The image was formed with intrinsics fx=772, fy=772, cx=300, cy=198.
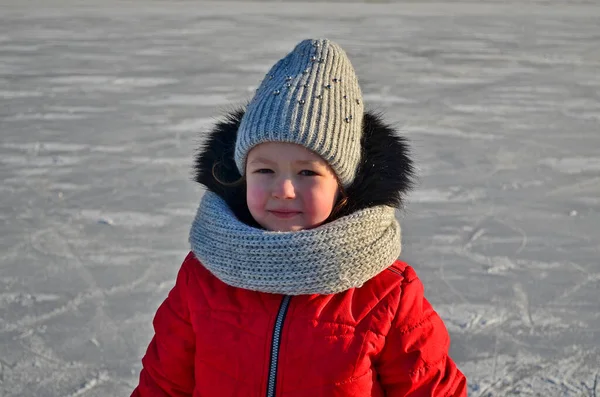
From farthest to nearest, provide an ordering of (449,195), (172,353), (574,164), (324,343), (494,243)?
1. (574,164)
2. (449,195)
3. (494,243)
4. (172,353)
5. (324,343)

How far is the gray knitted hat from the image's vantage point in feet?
4.76

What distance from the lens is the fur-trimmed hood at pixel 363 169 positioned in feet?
5.03

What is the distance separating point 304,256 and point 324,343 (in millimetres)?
163

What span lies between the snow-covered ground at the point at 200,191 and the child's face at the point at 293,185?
40.5 inches

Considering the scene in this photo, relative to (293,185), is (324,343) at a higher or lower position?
lower

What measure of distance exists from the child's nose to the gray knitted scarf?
69mm

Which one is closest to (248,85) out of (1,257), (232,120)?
(1,257)

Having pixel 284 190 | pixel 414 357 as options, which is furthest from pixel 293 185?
pixel 414 357

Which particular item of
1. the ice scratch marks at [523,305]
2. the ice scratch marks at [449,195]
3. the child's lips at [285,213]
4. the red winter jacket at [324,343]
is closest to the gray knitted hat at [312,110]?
the child's lips at [285,213]

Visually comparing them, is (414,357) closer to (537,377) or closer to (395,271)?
(395,271)

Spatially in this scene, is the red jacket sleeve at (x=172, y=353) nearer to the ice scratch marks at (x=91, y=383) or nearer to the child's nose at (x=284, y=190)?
the child's nose at (x=284, y=190)

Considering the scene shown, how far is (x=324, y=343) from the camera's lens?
1417 mm

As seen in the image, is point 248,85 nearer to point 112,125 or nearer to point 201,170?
point 112,125

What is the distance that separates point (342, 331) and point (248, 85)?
Result: 449 cm
